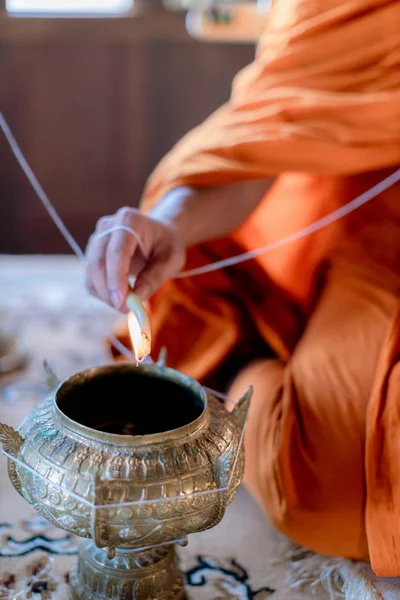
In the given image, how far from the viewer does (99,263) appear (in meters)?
0.85

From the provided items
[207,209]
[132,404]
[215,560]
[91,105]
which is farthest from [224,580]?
[91,105]

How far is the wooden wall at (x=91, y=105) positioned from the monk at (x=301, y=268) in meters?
1.51

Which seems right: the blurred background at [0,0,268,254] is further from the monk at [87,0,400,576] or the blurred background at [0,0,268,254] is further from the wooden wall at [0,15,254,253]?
the monk at [87,0,400,576]

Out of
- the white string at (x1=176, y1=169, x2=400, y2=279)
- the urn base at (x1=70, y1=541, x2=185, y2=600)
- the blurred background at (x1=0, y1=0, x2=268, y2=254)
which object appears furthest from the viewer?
the blurred background at (x1=0, y1=0, x2=268, y2=254)

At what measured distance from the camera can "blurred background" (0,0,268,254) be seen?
262cm

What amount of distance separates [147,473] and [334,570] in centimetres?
43

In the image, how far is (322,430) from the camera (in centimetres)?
95

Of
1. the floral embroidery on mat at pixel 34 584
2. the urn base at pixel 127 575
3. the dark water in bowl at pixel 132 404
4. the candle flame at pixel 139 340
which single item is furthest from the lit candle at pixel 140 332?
the floral embroidery on mat at pixel 34 584

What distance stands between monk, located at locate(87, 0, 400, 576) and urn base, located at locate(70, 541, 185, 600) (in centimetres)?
21

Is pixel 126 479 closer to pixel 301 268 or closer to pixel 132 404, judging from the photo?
pixel 132 404

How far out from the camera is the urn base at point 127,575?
2.54ft

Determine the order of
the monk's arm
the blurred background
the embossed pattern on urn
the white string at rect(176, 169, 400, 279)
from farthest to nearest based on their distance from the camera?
the blurred background < the white string at rect(176, 169, 400, 279) < the monk's arm < the embossed pattern on urn

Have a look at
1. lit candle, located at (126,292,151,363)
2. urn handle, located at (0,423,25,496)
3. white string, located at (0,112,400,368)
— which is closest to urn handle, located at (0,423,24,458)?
urn handle, located at (0,423,25,496)

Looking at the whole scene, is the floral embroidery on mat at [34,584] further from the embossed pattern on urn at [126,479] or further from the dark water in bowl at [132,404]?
the dark water in bowl at [132,404]
